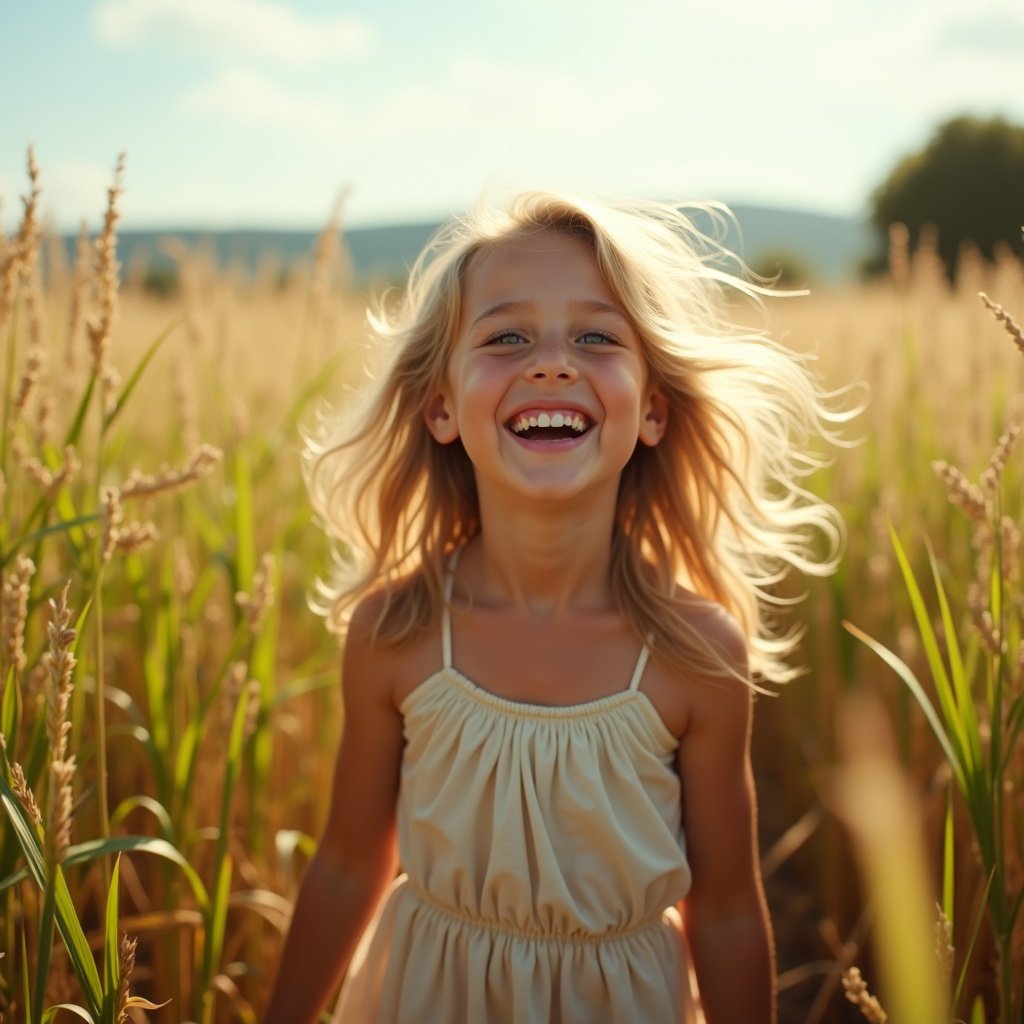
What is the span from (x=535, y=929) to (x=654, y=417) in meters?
0.73

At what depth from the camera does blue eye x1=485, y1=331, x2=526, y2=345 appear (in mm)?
1370

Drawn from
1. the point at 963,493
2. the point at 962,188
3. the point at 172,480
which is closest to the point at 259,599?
the point at 172,480

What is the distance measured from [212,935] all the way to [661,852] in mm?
591

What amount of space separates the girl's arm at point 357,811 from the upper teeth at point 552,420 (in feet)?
1.26

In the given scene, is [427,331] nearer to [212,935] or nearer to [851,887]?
[212,935]

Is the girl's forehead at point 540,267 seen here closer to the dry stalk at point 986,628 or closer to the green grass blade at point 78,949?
the dry stalk at point 986,628

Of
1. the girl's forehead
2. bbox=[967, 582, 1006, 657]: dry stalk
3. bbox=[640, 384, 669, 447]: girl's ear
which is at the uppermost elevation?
the girl's forehead

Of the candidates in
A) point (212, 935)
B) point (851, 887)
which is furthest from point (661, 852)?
point (851, 887)

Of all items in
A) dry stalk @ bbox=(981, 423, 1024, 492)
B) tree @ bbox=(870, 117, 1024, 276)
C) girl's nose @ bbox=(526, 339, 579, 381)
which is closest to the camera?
dry stalk @ bbox=(981, 423, 1024, 492)

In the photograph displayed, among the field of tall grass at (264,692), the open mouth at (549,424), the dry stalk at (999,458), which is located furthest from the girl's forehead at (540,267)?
the dry stalk at (999,458)

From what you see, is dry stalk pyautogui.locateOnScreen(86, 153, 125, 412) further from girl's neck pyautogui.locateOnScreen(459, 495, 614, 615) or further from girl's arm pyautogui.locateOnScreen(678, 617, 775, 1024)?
girl's arm pyautogui.locateOnScreen(678, 617, 775, 1024)

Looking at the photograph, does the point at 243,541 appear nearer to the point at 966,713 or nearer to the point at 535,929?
the point at 535,929

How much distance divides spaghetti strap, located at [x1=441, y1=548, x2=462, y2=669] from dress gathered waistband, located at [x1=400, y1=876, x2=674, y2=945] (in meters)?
0.31

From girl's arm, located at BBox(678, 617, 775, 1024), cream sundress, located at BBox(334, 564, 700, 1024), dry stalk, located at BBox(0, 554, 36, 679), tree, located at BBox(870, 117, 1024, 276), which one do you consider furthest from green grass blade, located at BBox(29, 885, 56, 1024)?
tree, located at BBox(870, 117, 1024, 276)
